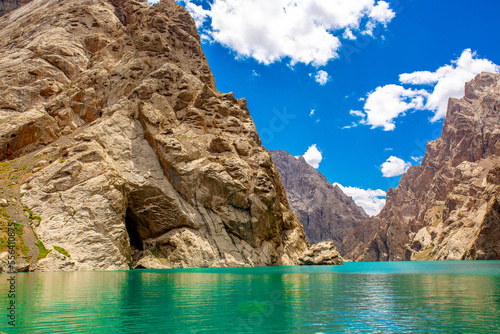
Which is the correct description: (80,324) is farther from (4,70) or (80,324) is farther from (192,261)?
(4,70)

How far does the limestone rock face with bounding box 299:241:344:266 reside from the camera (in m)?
86.2

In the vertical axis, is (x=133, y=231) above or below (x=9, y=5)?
below

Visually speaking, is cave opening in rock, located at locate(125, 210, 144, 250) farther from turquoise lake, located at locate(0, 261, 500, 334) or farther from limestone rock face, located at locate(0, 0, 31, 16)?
limestone rock face, located at locate(0, 0, 31, 16)

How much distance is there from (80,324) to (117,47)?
11064 centimetres

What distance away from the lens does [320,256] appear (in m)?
87.4

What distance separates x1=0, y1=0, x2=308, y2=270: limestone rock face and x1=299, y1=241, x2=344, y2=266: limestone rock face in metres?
4.31

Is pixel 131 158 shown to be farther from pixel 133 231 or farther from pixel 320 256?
pixel 320 256

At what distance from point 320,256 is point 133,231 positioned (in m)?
44.4

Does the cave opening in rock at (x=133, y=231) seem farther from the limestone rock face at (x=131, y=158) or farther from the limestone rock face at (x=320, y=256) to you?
the limestone rock face at (x=320, y=256)

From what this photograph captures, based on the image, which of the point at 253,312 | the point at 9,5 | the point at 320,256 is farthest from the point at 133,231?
A: the point at 9,5

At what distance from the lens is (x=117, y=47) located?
111 m

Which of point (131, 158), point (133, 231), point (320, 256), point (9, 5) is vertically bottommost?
point (320, 256)

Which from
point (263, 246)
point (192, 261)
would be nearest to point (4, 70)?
point (192, 261)

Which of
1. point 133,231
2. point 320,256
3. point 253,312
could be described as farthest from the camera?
point 320,256
